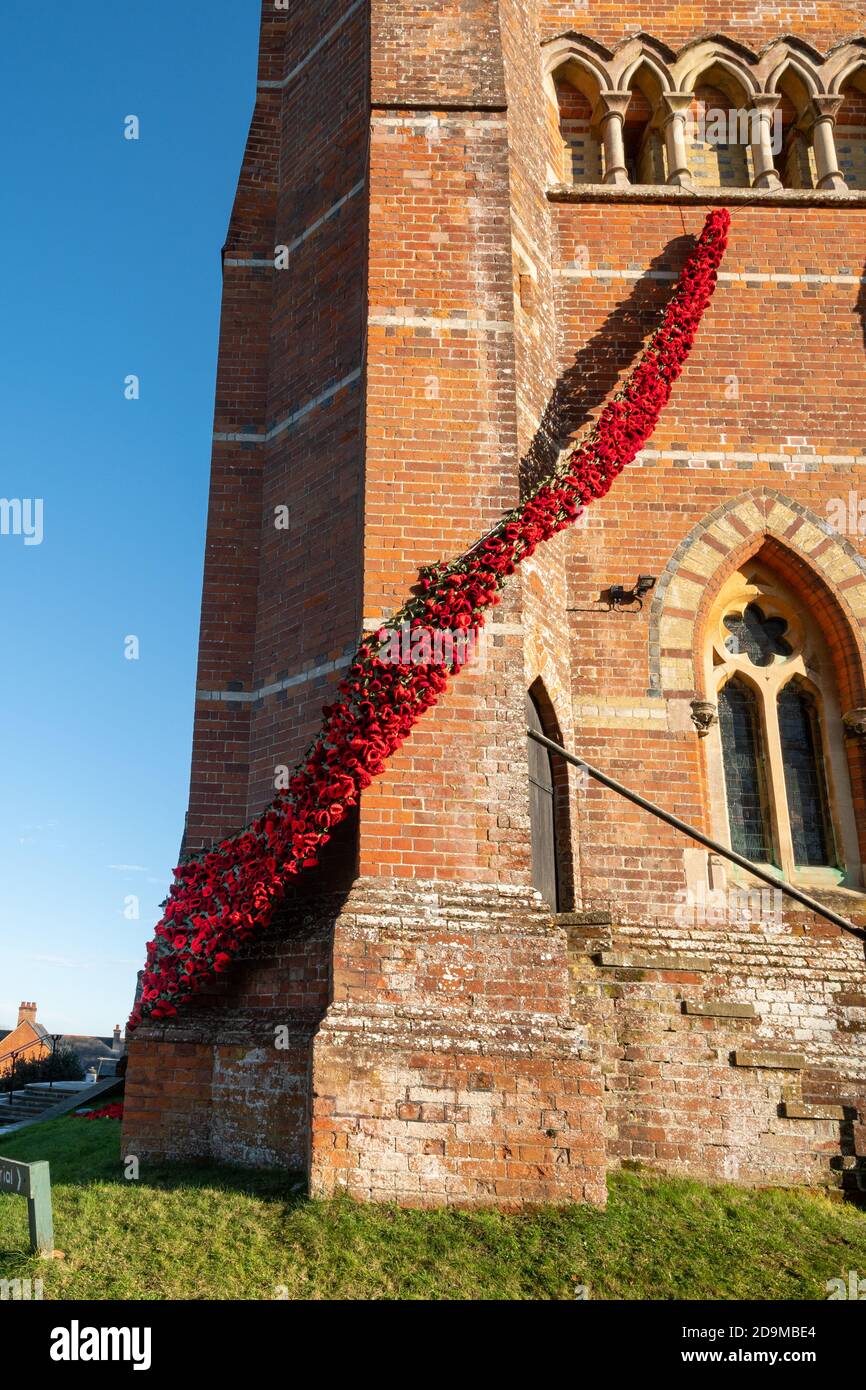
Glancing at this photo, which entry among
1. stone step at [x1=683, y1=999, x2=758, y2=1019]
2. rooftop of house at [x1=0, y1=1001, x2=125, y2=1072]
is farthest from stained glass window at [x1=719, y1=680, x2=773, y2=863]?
rooftop of house at [x1=0, y1=1001, x2=125, y2=1072]

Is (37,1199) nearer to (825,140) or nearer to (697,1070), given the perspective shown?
(697,1070)

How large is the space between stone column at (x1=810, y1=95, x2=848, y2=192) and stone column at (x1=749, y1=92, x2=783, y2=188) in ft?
1.32

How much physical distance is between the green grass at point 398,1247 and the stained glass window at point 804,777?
128 inches

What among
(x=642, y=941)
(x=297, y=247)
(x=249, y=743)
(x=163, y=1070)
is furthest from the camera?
(x=297, y=247)

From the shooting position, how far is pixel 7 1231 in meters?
5.37

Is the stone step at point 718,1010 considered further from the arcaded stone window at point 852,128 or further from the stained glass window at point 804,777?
the arcaded stone window at point 852,128

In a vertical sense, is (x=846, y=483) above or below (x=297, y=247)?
below

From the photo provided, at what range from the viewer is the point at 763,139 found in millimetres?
10703

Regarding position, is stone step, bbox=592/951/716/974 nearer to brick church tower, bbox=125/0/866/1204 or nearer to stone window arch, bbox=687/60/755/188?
brick church tower, bbox=125/0/866/1204

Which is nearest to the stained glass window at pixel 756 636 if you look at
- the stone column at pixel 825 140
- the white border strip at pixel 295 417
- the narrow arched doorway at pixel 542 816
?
the narrow arched doorway at pixel 542 816

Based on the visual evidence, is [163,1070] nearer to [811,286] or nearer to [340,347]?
[340,347]
